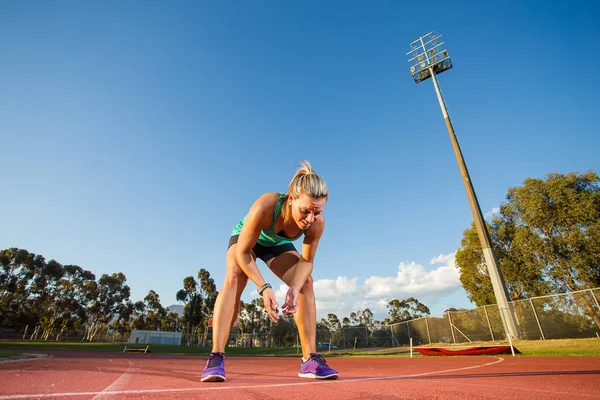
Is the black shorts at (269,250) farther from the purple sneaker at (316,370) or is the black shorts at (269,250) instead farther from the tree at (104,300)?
the tree at (104,300)

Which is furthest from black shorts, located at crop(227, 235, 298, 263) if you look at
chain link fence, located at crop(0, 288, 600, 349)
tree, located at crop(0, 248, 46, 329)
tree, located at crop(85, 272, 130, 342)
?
tree, located at crop(85, 272, 130, 342)

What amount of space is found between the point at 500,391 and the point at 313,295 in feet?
5.78

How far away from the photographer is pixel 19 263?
136 ft

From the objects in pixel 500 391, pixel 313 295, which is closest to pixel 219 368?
pixel 313 295

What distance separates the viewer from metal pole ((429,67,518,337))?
13914 millimetres

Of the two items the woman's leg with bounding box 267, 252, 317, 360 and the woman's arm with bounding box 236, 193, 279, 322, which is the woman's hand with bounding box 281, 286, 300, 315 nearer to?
the woman's arm with bounding box 236, 193, 279, 322

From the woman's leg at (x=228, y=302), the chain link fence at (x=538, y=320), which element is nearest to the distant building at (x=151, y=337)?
the chain link fence at (x=538, y=320)

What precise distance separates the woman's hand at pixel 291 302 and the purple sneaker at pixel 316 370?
3.07 feet

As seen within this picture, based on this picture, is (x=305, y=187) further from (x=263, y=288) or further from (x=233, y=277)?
(x=233, y=277)

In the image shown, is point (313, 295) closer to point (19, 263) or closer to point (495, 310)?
point (495, 310)

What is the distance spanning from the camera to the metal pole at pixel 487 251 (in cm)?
1391

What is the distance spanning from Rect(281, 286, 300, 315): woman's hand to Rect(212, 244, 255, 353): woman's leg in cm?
69

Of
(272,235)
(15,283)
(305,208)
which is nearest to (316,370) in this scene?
(272,235)

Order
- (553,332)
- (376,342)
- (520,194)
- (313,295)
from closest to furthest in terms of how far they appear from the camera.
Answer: (313,295) < (553,332) < (520,194) < (376,342)
